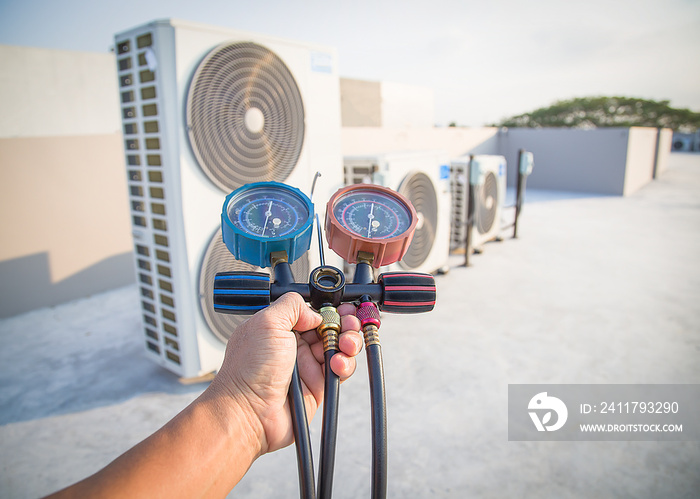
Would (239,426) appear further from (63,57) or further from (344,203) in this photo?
(63,57)

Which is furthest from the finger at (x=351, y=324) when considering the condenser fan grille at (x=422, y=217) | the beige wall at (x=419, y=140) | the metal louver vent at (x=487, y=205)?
the beige wall at (x=419, y=140)

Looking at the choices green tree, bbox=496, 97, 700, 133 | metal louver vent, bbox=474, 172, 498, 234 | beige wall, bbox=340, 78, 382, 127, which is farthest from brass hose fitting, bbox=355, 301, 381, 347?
green tree, bbox=496, 97, 700, 133

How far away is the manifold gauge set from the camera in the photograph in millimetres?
553

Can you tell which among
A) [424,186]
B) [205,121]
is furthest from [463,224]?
[205,121]

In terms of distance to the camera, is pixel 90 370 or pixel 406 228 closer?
pixel 406 228

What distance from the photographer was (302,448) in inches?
A: 21.7

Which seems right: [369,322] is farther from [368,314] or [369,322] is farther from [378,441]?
[378,441]

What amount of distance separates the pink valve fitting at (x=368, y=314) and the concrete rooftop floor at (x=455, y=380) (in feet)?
3.85

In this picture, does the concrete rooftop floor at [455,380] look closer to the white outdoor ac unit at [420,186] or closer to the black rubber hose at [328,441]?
the white outdoor ac unit at [420,186]

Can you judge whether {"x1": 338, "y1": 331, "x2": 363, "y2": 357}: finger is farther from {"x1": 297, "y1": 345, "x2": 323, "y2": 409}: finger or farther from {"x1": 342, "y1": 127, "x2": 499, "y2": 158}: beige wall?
{"x1": 342, "y1": 127, "x2": 499, "y2": 158}: beige wall

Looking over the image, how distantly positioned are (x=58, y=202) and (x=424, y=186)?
2847mm

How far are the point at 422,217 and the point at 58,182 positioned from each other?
2827 mm

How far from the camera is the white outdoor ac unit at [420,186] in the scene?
2674 millimetres

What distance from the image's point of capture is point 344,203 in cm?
80
